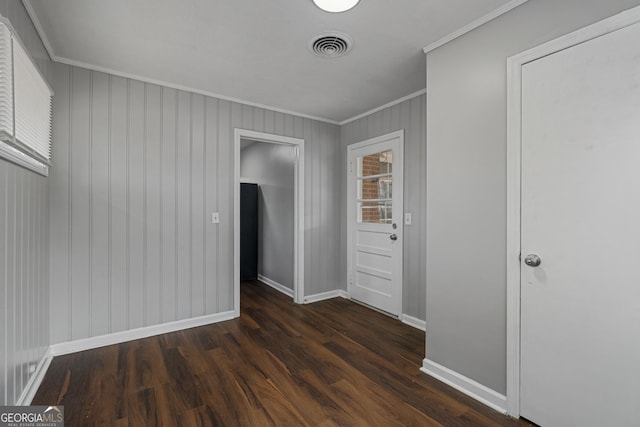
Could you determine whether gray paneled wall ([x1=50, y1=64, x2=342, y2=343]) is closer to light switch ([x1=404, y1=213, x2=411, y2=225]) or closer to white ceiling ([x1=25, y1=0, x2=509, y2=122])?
white ceiling ([x1=25, y1=0, x2=509, y2=122])

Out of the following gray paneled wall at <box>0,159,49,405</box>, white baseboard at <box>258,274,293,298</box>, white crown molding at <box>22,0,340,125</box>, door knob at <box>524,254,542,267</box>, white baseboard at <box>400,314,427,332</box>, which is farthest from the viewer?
white baseboard at <box>258,274,293,298</box>

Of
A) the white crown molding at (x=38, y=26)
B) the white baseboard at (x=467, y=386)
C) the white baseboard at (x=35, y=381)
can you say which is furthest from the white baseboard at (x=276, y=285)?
the white crown molding at (x=38, y=26)

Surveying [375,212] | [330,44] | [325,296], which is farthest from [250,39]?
[325,296]

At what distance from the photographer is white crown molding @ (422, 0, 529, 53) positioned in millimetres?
1745

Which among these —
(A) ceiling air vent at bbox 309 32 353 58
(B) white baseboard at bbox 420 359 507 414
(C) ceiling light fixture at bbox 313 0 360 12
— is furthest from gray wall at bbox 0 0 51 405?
(B) white baseboard at bbox 420 359 507 414

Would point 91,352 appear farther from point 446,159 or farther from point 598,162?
point 598,162

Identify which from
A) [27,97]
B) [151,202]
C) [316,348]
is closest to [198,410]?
[316,348]

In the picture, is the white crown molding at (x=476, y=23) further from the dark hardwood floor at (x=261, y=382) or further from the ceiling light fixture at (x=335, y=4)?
the dark hardwood floor at (x=261, y=382)

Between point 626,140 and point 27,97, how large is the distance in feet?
10.3

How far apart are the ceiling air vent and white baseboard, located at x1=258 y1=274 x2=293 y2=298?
3076 millimetres

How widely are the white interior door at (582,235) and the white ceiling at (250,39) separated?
2.28 feet

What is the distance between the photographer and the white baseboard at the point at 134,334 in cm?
249

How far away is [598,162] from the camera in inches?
57.2

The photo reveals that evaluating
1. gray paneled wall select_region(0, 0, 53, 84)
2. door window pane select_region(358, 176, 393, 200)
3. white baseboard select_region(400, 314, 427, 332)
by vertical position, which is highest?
gray paneled wall select_region(0, 0, 53, 84)
